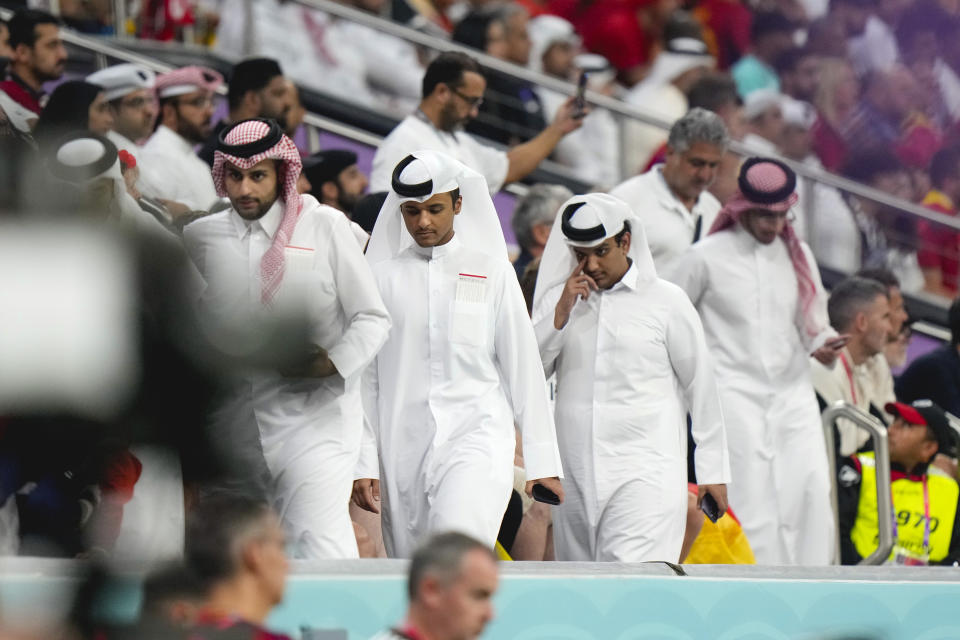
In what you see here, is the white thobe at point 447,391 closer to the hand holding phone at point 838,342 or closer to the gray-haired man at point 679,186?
the hand holding phone at point 838,342

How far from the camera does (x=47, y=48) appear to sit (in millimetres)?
7500

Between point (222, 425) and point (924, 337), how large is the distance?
375 inches

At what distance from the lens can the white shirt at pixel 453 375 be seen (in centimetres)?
558

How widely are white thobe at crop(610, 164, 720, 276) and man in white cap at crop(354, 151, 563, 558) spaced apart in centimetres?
197

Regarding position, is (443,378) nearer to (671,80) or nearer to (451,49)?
(451,49)

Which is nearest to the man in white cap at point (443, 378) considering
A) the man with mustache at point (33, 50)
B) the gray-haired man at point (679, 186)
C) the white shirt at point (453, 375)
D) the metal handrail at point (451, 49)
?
the white shirt at point (453, 375)

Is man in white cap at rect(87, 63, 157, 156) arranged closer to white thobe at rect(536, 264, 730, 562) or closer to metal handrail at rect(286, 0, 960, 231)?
metal handrail at rect(286, 0, 960, 231)

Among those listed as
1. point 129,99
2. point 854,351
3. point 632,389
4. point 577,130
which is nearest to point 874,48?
point 577,130

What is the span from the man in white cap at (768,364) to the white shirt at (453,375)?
1.77 meters

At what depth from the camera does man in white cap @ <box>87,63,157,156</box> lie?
7430 millimetres

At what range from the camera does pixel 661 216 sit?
772 centimetres

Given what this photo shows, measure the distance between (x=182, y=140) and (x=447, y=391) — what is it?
2480mm

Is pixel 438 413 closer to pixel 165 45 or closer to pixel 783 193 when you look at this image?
Result: pixel 783 193

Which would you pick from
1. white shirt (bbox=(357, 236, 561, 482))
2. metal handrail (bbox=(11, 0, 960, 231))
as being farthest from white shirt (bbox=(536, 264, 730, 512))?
metal handrail (bbox=(11, 0, 960, 231))
